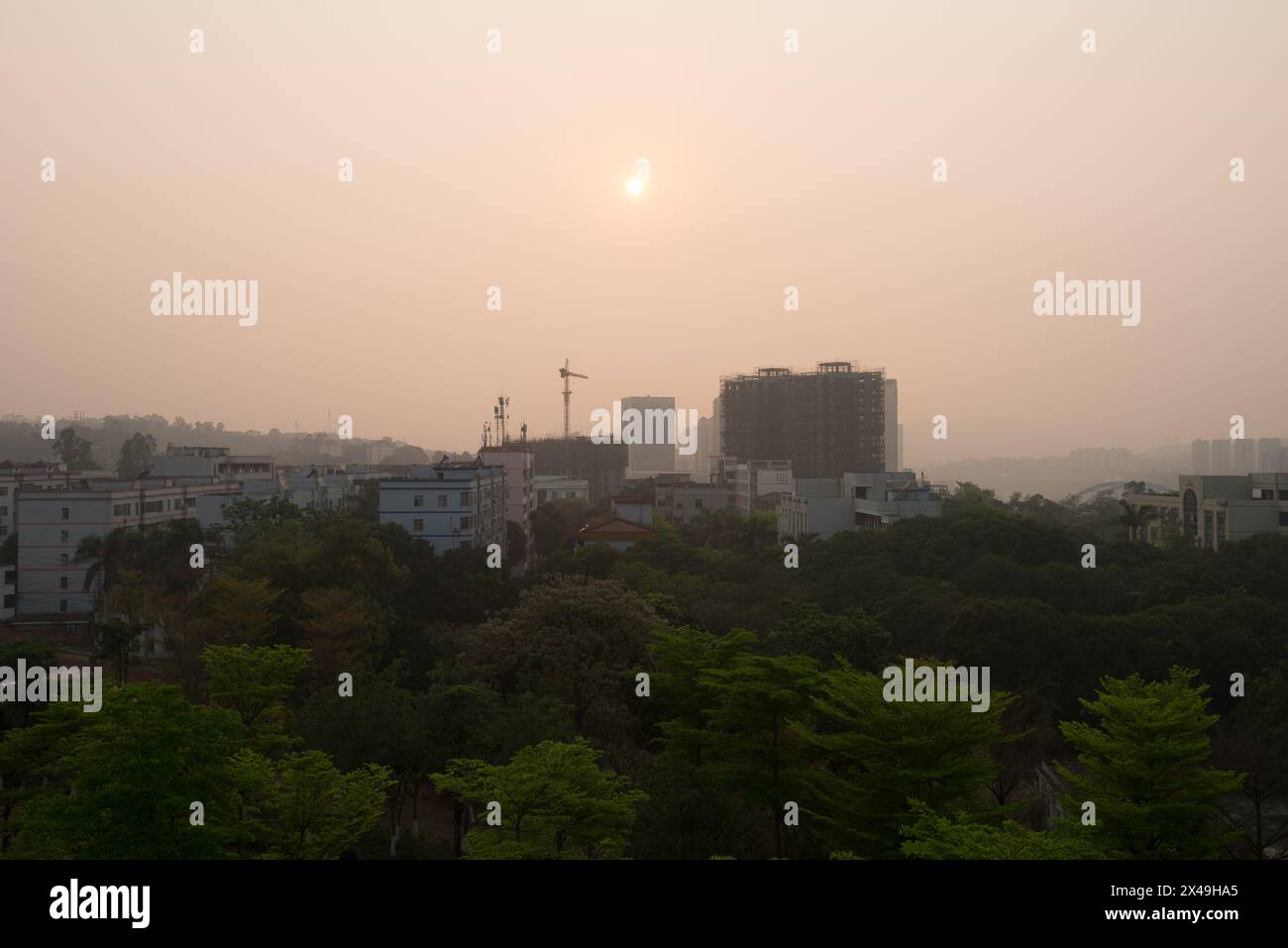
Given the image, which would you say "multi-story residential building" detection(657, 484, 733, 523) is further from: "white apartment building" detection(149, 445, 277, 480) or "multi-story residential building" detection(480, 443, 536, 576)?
"white apartment building" detection(149, 445, 277, 480)

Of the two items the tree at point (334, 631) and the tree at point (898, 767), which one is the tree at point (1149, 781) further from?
the tree at point (334, 631)

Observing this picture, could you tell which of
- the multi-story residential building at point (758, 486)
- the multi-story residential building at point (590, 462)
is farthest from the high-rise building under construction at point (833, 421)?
the multi-story residential building at point (590, 462)

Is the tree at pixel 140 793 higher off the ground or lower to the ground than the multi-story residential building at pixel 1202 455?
lower

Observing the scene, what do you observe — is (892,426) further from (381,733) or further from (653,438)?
(381,733)

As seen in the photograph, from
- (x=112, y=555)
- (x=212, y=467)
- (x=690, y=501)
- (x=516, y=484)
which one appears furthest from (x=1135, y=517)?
(x=212, y=467)

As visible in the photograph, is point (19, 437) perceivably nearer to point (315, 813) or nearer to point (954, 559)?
point (954, 559)
